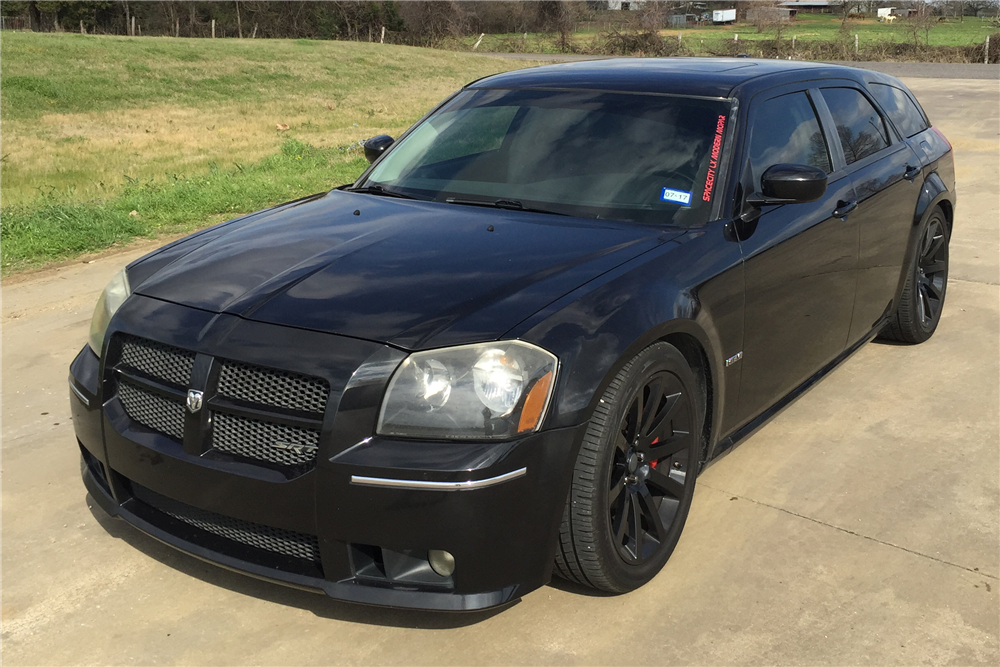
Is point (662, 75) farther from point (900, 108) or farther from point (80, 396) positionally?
point (80, 396)

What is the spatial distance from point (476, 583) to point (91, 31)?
203 feet

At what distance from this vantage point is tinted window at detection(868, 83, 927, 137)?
17.3 feet

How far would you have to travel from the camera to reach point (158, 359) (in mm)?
2967

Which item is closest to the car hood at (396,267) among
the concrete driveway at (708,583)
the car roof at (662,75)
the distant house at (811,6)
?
the car roof at (662,75)

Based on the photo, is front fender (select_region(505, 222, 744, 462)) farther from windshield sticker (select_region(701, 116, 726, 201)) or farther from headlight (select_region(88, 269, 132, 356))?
headlight (select_region(88, 269, 132, 356))

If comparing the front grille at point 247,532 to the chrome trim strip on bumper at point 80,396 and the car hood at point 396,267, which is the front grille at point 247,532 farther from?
the car hood at point 396,267

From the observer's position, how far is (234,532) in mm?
2873

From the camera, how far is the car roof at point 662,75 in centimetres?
399

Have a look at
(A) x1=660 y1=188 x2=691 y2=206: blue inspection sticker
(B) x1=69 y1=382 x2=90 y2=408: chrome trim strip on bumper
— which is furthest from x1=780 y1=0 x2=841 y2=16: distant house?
(B) x1=69 y1=382 x2=90 y2=408: chrome trim strip on bumper

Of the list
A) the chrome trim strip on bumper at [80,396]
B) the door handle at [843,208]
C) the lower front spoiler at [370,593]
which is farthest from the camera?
the door handle at [843,208]

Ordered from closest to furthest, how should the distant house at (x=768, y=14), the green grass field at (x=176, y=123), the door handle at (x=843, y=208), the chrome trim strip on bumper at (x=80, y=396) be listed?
the chrome trim strip on bumper at (x=80, y=396) → the door handle at (x=843, y=208) → the green grass field at (x=176, y=123) → the distant house at (x=768, y=14)

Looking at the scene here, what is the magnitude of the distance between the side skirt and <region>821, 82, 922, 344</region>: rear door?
0.08 metres

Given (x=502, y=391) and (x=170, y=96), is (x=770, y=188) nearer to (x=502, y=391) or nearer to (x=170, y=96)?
(x=502, y=391)

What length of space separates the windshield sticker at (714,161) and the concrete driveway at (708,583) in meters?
1.19
